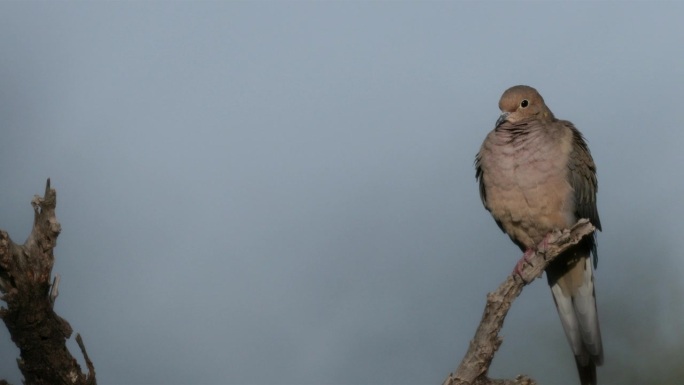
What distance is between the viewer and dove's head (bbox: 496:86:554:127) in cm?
663

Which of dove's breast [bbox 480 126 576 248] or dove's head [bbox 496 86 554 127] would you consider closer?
dove's breast [bbox 480 126 576 248]

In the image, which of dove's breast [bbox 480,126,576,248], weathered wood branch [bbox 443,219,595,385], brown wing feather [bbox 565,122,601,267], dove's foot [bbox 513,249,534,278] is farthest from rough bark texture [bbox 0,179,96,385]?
brown wing feather [bbox 565,122,601,267]

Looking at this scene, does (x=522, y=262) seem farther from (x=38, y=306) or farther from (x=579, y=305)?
(x=38, y=306)

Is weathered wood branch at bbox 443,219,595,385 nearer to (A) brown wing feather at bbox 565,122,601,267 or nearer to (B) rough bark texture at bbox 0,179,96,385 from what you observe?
(A) brown wing feather at bbox 565,122,601,267

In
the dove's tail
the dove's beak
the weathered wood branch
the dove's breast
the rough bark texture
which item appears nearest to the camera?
the rough bark texture

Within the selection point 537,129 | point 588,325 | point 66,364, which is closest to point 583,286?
point 588,325

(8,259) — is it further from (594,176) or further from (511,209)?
(594,176)

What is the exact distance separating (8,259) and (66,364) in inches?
25.2

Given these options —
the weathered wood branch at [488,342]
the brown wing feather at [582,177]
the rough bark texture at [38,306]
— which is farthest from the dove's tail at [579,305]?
the rough bark texture at [38,306]

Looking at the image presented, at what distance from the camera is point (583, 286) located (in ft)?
22.6

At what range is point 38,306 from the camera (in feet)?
15.5

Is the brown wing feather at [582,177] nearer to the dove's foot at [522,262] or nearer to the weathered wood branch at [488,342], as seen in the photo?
the dove's foot at [522,262]

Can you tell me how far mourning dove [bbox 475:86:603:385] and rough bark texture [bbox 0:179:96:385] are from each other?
3028 millimetres

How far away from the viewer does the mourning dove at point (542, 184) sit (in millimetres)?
6254
